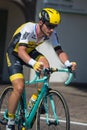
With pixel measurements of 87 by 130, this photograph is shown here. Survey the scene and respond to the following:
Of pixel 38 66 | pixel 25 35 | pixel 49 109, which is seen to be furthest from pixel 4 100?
pixel 38 66

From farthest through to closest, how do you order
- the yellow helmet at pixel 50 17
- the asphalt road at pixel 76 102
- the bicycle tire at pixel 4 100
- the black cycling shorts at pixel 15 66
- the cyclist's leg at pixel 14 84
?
1. the asphalt road at pixel 76 102
2. the bicycle tire at pixel 4 100
3. the black cycling shorts at pixel 15 66
4. the cyclist's leg at pixel 14 84
5. the yellow helmet at pixel 50 17

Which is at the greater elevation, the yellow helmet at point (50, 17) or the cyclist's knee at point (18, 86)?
the yellow helmet at point (50, 17)

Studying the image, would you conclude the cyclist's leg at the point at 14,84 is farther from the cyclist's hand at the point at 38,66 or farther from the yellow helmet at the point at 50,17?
the yellow helmet at the point at 50,17

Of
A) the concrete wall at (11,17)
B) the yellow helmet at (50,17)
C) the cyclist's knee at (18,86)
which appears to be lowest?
the cyclist's knee at (18,86)

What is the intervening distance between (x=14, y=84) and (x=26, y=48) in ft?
1.56

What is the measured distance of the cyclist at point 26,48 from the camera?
19.6ft

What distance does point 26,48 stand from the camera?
621 centimetres

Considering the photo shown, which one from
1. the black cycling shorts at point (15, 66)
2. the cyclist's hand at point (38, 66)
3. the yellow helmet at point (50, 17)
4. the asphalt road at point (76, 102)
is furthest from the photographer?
the asphalt road at point (76, 102)

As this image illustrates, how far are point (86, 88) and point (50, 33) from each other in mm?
8179

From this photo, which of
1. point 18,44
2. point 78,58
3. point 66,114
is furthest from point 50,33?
point 78,58

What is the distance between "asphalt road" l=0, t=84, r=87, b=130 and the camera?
8609 mm

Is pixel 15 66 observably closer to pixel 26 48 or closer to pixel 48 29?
pixel 26 48

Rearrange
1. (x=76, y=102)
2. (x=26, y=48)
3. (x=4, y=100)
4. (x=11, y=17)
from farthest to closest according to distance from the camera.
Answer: (x=11, y=17) < (x=76, y=102) < (x=4, y=100) < (x=26, y=48)

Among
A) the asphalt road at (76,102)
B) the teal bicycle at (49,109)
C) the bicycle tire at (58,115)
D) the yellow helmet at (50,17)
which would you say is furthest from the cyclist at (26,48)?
the asphalt road at (76,102)
